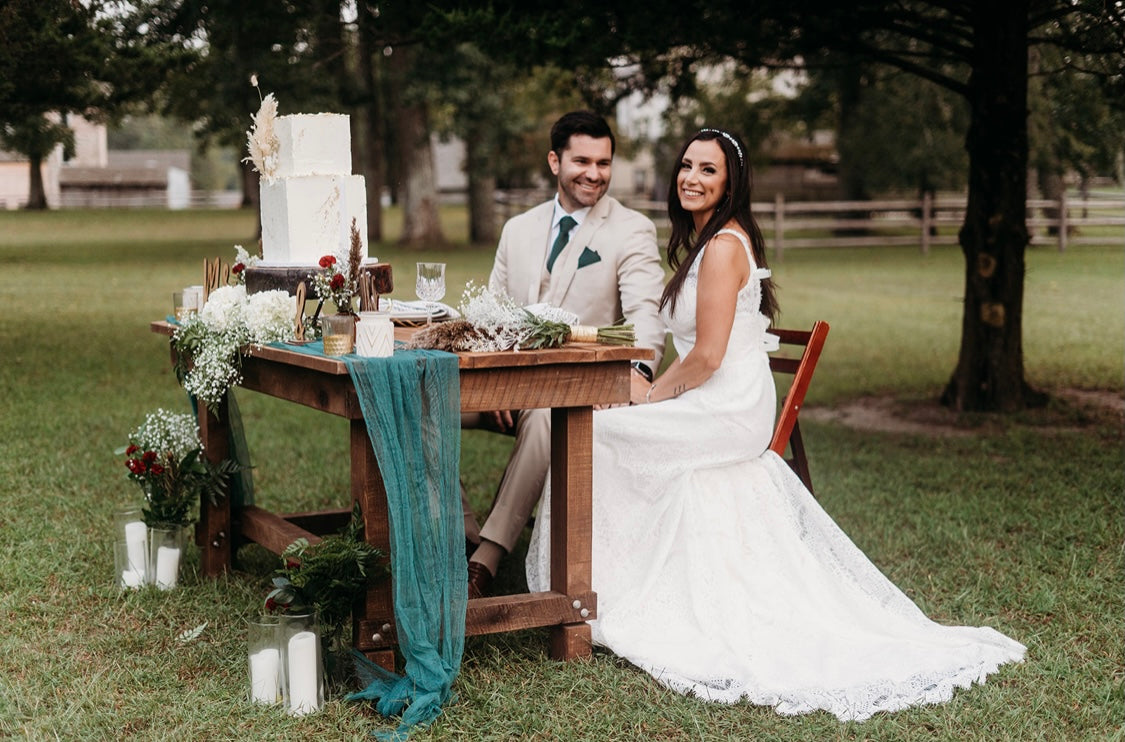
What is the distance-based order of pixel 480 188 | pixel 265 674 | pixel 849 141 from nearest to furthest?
pixel 265 674
pixel 849 141
pixel 480 188

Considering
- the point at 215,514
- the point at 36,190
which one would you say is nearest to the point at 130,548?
the point at 215,514

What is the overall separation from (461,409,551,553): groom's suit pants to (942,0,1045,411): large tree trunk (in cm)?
517

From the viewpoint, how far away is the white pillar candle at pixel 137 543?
523cm

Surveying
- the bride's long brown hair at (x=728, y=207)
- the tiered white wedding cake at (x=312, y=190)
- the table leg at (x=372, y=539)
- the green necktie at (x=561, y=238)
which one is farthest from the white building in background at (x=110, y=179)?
the table leg at (x=372, y=539)

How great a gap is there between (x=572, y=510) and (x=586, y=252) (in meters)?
1.55

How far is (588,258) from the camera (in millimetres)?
5570

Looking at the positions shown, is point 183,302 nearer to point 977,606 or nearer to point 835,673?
point 835,673

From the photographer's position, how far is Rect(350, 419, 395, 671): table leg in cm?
A: 404

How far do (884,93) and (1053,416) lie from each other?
1921cm

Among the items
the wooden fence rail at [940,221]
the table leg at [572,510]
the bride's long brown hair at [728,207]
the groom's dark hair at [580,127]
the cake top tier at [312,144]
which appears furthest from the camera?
the wooden fence rail at [940,221]

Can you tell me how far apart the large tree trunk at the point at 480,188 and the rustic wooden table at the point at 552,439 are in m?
25.3

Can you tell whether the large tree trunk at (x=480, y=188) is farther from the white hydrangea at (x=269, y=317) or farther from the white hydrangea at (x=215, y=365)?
the white hydrangea at (x=269, y=317)

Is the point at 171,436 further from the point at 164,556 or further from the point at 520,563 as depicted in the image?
the point at 520,563

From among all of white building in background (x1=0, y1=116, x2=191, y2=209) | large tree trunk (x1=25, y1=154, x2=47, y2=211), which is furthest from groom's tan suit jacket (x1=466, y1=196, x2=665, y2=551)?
white building in background (x1=0, y1=116, x2=191, y2=209)
